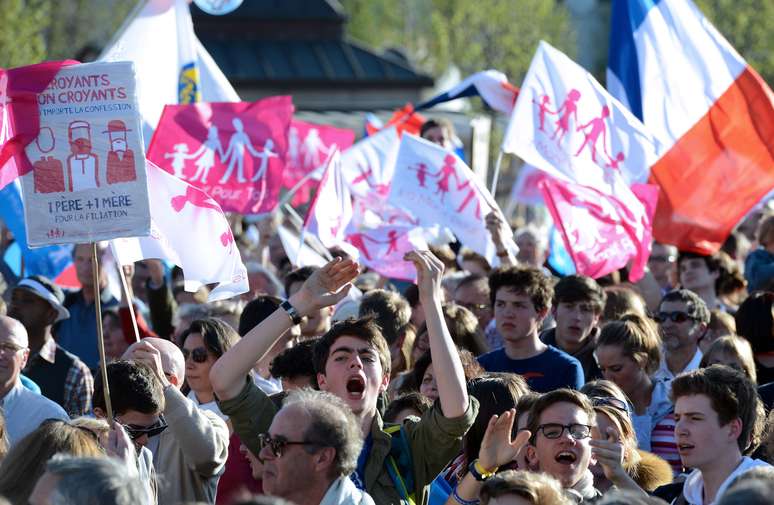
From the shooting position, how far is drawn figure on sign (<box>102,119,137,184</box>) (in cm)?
667

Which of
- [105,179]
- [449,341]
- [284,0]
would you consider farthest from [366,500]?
[284,0]

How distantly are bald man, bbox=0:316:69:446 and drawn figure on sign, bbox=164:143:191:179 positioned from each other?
145 inches

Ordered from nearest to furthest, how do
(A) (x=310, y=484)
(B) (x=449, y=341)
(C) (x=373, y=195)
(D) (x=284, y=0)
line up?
(A) (x=310, y=484) < (B) (x=449, y=341) < (C) (x=373, y=195) < (D) (x=284, y=0)

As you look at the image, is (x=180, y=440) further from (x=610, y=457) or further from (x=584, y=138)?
(x=584, y=138)

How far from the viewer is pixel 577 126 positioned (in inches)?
414

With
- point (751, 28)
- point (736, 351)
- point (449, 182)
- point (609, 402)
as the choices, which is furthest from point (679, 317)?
point (751, 28)

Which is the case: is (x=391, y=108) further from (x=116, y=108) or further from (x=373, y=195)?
(x=116, y=108)

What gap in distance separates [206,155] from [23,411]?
4.28 metres

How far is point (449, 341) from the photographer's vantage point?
5.72 m

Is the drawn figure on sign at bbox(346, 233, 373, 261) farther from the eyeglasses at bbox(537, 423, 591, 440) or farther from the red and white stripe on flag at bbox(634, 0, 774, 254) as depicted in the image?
the eyeglasses at bbox(537, 423, 591, 440)

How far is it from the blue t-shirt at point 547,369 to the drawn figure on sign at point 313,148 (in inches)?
307

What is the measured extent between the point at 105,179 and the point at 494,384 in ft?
6.38

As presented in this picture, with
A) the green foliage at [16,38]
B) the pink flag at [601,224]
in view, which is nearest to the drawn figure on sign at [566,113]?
the pink flag at [601,224]

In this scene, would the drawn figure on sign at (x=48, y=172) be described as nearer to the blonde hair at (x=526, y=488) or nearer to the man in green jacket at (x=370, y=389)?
the man in green jacket at (x=370, y=389)
